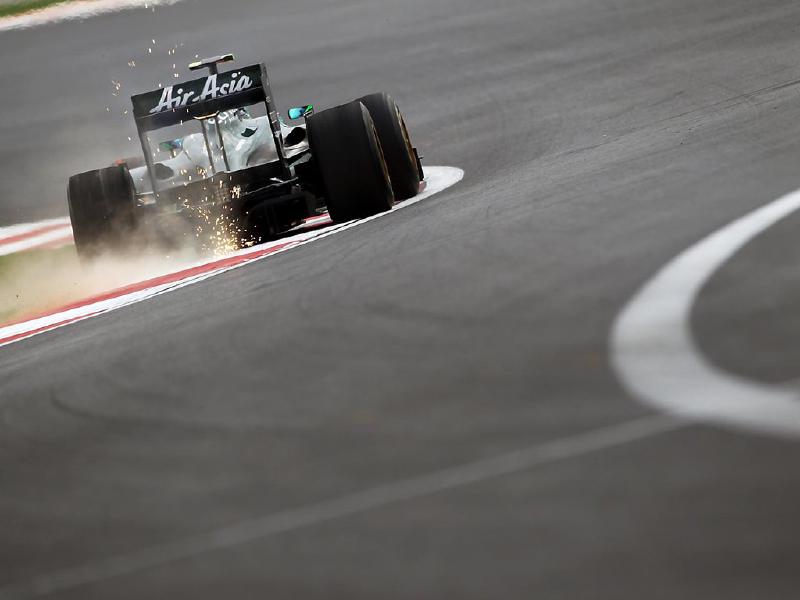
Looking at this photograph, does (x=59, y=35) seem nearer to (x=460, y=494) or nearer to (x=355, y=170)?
(x=355, y=170)

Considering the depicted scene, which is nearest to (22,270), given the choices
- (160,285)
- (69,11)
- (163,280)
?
(163,280)

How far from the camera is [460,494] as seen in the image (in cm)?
245

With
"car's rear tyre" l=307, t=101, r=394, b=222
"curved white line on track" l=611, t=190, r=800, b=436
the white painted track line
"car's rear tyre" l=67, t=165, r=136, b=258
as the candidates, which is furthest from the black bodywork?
the white painted track line

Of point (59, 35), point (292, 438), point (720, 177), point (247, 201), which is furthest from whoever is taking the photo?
point (59, 35)

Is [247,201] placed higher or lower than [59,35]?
lower

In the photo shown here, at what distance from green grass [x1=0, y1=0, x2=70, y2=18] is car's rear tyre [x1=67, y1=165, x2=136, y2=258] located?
1440 cm

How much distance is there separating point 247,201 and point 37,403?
4.75 metres

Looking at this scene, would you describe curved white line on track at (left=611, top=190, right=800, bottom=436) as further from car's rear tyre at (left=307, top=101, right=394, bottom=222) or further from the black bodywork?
the black bodywork

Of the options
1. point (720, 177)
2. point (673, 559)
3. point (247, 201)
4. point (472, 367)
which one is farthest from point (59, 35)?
point (673, 559)

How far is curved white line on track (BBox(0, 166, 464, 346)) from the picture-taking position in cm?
775

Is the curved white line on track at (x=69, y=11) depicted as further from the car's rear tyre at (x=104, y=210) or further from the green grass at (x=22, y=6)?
the car's rear tyre at (x=104, y=210)

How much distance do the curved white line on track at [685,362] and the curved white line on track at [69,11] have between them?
2036 cm

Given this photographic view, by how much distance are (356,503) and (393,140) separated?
698cm

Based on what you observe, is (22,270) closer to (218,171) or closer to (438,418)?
(218,171)
